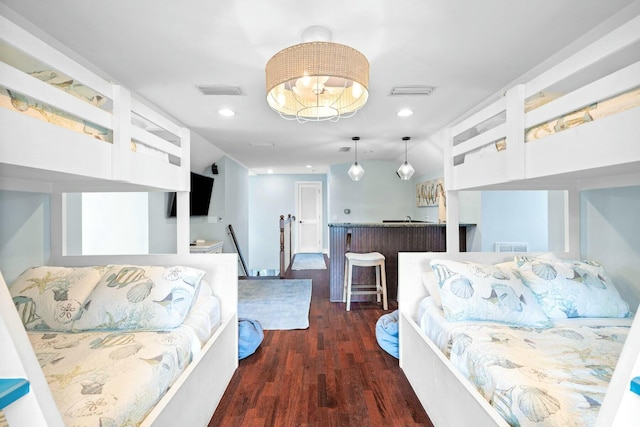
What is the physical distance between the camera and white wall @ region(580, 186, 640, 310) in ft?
6.28

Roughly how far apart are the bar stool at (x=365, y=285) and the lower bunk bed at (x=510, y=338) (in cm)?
129

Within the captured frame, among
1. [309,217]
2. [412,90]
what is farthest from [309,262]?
[412,90]

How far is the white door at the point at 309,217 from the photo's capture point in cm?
817

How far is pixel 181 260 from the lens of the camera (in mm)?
2191

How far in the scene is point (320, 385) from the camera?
202 cm

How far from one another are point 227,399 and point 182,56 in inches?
87.0

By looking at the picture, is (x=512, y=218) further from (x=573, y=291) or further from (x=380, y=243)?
(x=573, y=291)

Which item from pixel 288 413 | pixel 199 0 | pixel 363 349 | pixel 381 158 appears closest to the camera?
pixel 199 0

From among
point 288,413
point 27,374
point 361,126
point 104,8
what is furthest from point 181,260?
point 361,126

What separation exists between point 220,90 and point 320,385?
238cm

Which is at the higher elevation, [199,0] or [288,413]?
[199,0]

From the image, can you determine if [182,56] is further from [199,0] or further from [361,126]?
[361,126]

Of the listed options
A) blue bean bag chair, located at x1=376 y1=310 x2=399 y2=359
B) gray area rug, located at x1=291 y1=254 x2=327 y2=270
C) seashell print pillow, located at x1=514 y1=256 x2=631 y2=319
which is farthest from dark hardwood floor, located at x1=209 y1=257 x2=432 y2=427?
gray area rug, located at x1=291 y1=254 x2=327 y2=270

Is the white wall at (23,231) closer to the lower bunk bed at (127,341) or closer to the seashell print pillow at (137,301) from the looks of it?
the lower bunk bed at (127,341)
